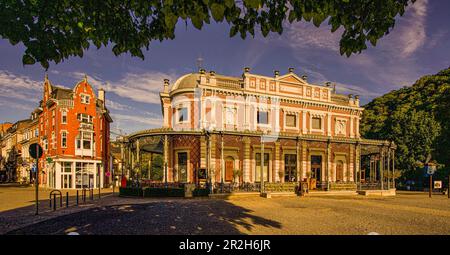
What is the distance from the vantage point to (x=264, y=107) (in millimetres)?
26688

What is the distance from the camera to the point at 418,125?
30.5m

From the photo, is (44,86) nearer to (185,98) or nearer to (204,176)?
(185,98)

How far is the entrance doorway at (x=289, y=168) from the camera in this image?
26875 millimetres

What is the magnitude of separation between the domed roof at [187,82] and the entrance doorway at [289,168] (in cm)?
1128

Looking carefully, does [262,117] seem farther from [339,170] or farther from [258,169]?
[339,170]

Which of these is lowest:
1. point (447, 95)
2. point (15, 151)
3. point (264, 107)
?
point (15, 151)

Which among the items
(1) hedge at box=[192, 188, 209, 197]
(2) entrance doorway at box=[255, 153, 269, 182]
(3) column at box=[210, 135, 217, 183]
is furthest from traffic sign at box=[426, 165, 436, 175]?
(1) hedge at box=[192, 188, 209, 197]

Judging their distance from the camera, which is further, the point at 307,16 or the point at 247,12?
the point at 247,12

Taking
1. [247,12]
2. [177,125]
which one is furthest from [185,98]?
[247,12]

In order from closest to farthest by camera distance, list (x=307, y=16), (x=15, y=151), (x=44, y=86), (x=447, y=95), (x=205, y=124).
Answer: (x=307, y=16)
(x=205, y=124)
(x=447, y=95)
(x=44, y=86)
(x=15, y=151)

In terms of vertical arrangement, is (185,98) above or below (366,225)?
above

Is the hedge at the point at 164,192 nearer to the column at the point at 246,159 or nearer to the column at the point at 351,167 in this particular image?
the column at the point at 246,159

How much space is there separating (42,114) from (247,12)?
4130 cm

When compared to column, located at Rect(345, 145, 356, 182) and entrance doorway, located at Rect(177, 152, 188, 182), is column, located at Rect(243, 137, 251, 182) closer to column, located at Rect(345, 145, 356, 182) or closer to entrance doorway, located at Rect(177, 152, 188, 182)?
entrance doorway, located at Rect(177, 152, 188, 182)
